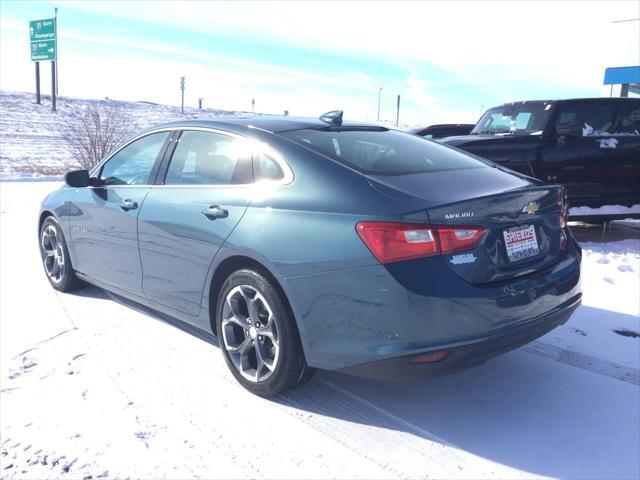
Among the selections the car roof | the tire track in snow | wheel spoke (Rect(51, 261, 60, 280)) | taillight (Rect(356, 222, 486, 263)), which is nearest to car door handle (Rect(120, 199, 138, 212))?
the car roof

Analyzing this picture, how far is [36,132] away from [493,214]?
34.5m

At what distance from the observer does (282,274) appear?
2.84 m

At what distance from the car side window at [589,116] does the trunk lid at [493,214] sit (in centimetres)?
475

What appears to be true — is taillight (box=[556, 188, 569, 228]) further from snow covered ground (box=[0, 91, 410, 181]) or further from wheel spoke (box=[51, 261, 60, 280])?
snow covered ground (box=[0, 91, 410, 181])

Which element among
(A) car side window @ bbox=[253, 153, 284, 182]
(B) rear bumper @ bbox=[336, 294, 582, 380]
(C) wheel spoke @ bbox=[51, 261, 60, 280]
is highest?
(A) car side window @ bbox=[253, 153, 284, 182]

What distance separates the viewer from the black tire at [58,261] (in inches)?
194

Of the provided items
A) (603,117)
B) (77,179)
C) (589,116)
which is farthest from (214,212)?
(603,117)

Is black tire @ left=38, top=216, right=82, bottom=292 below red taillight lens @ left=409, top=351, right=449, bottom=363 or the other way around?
below

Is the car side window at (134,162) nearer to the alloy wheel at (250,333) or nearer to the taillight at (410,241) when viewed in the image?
the alloy wheel at (250,333)

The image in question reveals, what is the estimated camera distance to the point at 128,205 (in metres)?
4.04

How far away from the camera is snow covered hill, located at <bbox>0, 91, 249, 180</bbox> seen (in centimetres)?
2102

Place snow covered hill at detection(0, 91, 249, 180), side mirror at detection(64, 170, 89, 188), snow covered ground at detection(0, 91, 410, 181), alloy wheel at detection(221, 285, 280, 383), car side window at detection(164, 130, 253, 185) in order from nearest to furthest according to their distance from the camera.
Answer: alloy wheel at detection(221, 285, 280, 383)
car side window at detection(164, 130, 253, 185)
side mirror at detection(64, 170, 89, 188)
snow covered ground at detection(0, 91, 410, 181)
snow covered hill at detection(0, 91, 249, 180)

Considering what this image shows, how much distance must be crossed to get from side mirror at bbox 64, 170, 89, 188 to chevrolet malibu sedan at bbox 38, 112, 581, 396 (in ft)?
2.71

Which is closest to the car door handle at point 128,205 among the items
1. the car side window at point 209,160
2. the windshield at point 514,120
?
the car side window at point 209,160
